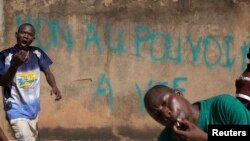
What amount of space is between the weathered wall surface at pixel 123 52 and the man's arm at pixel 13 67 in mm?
2244

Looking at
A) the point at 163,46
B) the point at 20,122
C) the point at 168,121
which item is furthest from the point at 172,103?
the point at 163,46

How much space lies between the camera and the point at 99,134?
24.3 ft

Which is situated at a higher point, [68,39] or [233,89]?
[68,39]

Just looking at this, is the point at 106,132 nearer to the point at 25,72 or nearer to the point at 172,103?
the point at 25,72

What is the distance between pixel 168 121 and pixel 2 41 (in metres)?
5.01

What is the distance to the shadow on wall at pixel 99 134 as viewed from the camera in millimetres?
7387

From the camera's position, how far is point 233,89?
24.6 feet

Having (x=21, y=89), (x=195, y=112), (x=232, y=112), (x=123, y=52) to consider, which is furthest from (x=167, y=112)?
(x=123, y=52)

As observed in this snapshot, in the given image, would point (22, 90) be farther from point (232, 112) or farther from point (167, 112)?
point (232, 112)

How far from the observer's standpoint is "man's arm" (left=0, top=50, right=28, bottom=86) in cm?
489

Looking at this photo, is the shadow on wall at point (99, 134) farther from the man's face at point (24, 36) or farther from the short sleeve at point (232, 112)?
the short sleeve at point (232, 112)

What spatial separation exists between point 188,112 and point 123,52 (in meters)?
4.69

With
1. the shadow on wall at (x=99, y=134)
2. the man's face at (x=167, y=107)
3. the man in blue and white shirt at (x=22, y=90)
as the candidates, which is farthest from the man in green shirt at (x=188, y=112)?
the shadow on wall at (x=99, y=134)

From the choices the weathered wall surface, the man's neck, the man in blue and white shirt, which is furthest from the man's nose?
the weathered wall surface
